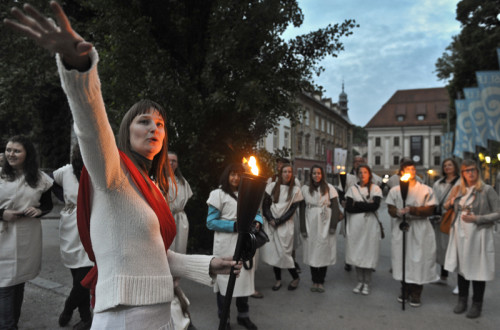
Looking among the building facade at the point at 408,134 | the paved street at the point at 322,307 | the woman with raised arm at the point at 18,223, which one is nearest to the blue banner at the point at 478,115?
the paved street at the point at 322,307

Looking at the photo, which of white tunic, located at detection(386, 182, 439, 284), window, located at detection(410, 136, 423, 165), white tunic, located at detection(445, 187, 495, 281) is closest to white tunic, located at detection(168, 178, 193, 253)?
white tunic, located at detection(386, 182, 439, 284)

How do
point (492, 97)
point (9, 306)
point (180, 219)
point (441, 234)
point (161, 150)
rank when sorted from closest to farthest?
point (161, 150) → point (9, 306) → point (180, 219) → point (441, 234) → point (492, 97)

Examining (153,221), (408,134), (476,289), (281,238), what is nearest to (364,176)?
(281,238)

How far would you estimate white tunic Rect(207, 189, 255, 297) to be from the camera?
14.2ft

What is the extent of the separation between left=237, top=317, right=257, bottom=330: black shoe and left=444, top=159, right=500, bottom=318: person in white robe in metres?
2.87

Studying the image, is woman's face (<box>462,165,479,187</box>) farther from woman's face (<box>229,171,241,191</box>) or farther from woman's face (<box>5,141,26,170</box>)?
woman's face (<box>5,141,26,170</box>)

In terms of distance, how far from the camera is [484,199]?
4934 millimetres

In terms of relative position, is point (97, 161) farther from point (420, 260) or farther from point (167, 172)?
point (420, 260)

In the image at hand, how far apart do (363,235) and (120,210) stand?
5211 millimetres

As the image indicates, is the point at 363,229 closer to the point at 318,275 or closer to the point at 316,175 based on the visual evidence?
the point at 318,275

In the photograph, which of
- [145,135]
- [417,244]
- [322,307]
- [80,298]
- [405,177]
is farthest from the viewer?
[417,244]

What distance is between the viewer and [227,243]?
4.41 metres

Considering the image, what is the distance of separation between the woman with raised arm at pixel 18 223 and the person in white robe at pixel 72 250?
0.25 metres

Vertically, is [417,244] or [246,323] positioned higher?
[417,244]
